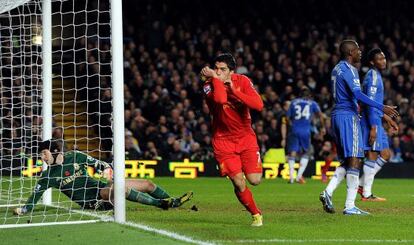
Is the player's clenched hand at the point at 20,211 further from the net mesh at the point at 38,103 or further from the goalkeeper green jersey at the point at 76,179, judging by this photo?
the goalkeeper green jersey at the point at 76,179

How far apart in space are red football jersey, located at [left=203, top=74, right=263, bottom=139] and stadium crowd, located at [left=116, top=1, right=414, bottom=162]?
12.6 metres

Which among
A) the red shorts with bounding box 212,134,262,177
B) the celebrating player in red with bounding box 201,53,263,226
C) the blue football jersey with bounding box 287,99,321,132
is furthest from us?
the blue football jersey with bounding box 287,99,321,132

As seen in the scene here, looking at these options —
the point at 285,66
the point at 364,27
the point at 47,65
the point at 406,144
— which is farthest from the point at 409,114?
the point at 47,65

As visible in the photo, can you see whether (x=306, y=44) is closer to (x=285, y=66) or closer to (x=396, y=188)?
(x=285, y=66)

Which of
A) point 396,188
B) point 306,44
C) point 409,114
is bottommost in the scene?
point 396,188

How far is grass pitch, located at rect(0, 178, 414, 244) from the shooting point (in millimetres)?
9008

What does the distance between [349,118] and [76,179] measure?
341cm

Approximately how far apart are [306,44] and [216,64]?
1937cm

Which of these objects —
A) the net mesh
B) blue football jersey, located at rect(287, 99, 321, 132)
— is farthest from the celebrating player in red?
blue football jersey, located at rect(287, 99, 321, 132)

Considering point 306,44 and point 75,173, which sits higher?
point 306,44

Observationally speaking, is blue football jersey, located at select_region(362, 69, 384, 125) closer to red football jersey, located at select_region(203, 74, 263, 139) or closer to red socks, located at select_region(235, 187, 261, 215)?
red football jersey, located at select_region(203, 74, 263, 139)

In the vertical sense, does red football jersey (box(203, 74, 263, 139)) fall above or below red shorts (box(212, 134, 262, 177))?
above

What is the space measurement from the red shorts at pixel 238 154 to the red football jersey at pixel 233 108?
0.07 m

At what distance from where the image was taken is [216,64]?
10164 mm
